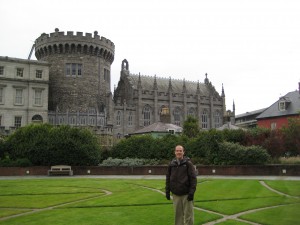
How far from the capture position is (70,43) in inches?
2539

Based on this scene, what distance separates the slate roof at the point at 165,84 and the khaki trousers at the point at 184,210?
6807 centimetres

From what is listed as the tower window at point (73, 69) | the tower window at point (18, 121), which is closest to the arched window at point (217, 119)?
the tower window at point (73, 69)

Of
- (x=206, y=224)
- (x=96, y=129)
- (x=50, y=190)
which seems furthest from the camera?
(x=96, y=129)

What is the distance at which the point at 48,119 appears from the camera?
6097 centimetres

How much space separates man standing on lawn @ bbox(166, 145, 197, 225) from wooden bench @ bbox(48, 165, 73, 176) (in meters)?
25.3

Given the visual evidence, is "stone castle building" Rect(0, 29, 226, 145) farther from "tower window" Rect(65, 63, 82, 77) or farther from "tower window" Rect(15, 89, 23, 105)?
"tower window" Rect(15, 89, 23, 105)

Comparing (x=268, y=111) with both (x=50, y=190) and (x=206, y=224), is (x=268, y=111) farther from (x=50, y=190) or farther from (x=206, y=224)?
(x=206, y=224)

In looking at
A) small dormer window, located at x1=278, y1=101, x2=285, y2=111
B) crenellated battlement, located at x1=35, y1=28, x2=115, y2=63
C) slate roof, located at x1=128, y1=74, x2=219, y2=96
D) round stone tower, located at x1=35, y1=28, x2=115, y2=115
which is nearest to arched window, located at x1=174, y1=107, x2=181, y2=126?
slate roof, located at x1=128, y1=74, x2=219, y2=96

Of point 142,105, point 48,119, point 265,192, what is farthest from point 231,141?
point 142,105

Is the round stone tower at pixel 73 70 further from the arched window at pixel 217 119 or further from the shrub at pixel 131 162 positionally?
the arched window at pixel 217 119

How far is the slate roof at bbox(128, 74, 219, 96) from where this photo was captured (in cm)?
8188

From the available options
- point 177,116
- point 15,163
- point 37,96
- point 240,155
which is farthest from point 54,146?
point 177,116

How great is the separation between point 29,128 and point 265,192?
27.9 meters

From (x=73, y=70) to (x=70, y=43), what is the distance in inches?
182
